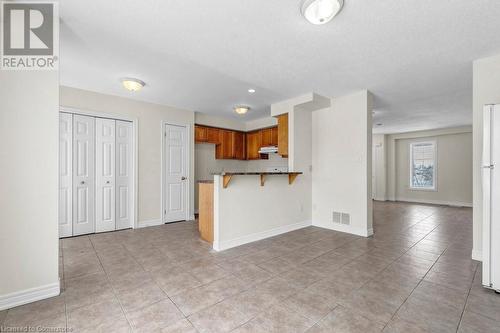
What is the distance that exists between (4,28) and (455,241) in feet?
20.3

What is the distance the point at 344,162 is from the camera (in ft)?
14.0

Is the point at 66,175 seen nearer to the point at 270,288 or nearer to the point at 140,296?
the point at 140,296

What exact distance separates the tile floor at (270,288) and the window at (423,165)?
512 cm

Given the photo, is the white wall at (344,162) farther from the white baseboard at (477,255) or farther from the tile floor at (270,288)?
the white baseboard at (477,255)

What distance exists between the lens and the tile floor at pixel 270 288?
1722mm

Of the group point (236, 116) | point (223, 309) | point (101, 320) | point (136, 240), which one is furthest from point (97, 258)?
point (236, 116)

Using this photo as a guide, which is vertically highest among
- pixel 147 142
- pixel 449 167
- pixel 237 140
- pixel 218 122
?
pixel 218 122

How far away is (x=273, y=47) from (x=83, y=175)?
3849 millimetres

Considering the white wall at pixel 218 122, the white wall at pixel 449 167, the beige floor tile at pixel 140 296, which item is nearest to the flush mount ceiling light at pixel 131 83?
the white wall at pixel 218 122

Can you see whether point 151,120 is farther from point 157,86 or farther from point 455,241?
point 455,241

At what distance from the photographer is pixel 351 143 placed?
4.15 metres

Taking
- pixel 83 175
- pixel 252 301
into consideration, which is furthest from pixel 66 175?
pixel 252 301

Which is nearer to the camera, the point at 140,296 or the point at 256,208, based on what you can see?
the point at 140,296

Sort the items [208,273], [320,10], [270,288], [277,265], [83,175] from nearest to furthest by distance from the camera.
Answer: [320,10]
[270,288]
[208,273]
[277,265]
[83,175]
